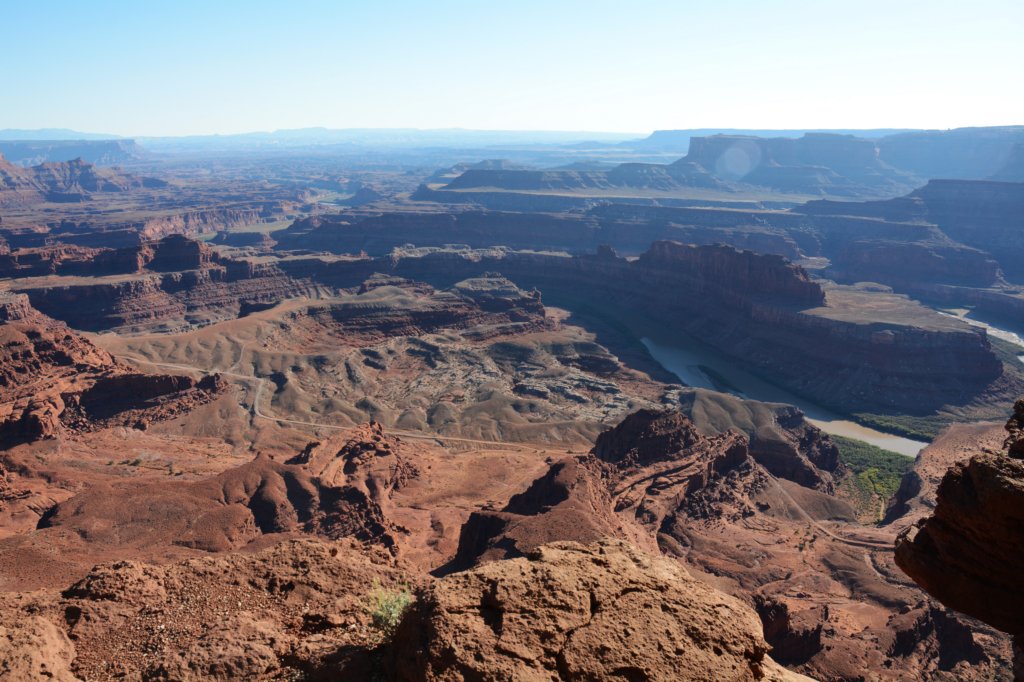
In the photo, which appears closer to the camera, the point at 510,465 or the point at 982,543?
the point at 982,543

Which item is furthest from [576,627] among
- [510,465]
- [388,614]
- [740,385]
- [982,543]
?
[740,385]

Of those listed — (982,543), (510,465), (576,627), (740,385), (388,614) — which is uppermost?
(982,543)

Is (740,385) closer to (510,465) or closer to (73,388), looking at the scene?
(510,465)

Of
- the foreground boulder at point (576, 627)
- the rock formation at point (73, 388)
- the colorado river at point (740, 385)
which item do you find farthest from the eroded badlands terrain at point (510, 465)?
the colorado river at point (740, 385)

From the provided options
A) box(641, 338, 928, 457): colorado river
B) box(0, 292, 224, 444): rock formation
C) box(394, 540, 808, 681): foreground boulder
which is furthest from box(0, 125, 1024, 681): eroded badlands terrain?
box(641, 338, 928, 457): colorado river

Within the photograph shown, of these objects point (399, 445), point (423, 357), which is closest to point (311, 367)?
point (423, 357)

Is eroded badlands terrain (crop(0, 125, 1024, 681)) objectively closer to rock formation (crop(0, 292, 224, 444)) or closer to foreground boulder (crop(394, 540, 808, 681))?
foreground boulder (crop(394, 540, 808, 681))

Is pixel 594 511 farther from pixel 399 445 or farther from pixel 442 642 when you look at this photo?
pixel 442 642

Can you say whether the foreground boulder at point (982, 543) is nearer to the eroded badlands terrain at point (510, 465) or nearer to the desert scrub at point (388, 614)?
the eroded badlands terrain at point (510, 465)
